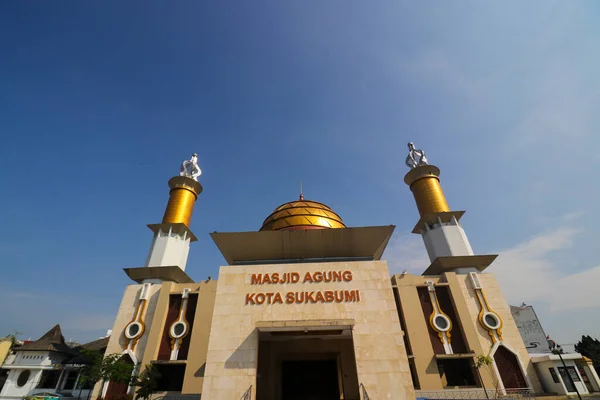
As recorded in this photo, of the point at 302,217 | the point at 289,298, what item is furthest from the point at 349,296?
the point at 302,217

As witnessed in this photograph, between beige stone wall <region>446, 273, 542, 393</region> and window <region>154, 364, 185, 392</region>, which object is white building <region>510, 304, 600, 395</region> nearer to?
beige stone wall <region>446, 273, 542, 393</region>

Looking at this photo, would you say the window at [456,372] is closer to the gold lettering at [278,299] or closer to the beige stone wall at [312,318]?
the beige stone wall at [312,318]

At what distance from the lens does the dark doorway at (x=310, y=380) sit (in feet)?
55.0

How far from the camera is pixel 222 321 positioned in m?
13.0

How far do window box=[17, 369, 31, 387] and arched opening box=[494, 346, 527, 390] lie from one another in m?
42.3

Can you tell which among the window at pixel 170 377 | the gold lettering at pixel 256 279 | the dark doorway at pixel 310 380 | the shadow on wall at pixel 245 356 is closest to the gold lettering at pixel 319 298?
the gold lettering at pixel 256 279

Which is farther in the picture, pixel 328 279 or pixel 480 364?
pixel 480 364

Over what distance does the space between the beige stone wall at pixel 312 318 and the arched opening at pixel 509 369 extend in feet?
42.6

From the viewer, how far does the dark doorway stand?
16750 mm

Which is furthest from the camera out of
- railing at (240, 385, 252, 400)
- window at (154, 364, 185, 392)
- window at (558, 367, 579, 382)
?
window at (154, 364, 185, 392)

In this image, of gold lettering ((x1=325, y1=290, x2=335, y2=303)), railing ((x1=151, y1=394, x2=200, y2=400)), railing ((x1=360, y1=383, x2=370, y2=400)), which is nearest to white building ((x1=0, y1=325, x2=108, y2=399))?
railing ((x1=151, y1=394, x2=200, y2=400))

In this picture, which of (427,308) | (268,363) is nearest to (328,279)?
(268,363)

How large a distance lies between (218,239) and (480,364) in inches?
750

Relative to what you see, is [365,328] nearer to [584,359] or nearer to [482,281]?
[482,281]
